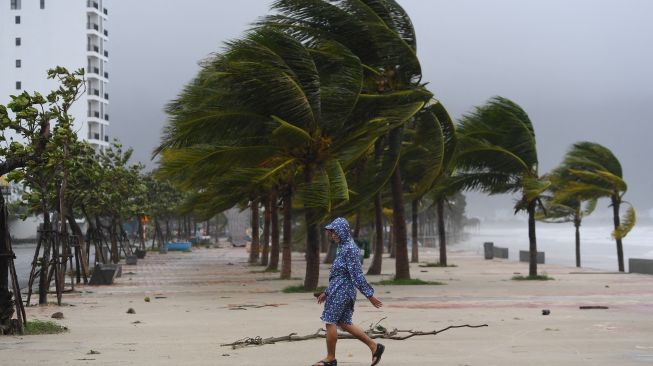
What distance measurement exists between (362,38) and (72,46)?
258 feet

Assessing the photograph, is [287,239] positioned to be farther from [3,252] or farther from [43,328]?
[3,252]

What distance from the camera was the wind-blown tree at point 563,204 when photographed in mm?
33750

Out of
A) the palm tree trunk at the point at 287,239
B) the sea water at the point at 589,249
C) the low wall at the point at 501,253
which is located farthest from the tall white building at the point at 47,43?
the palm tree trunk at the point at 287,239

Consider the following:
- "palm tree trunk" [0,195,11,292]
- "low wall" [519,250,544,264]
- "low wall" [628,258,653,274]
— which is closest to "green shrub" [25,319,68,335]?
"palm tree trunk" [0,195,11,292]

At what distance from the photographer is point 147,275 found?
3275 centimetres

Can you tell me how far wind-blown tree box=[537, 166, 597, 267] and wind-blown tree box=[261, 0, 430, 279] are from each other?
1006 cm

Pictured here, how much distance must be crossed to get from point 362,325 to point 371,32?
409 inches

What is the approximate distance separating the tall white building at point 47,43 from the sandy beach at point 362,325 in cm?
7514

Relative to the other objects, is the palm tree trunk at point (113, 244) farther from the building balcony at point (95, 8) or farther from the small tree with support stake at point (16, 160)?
the building balcony at point (95, 8)

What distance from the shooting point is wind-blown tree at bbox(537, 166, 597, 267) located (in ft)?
111

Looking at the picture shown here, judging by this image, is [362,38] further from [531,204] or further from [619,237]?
[619,237]

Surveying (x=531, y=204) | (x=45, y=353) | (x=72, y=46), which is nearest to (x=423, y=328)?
(x=45, y=353)

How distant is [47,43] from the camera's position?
96.4m

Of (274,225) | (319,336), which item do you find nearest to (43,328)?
(319,336)
